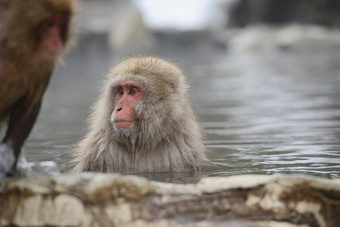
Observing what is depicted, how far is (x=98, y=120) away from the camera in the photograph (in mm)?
4973

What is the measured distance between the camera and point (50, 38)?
9.96 ft

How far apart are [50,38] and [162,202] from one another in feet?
3.47

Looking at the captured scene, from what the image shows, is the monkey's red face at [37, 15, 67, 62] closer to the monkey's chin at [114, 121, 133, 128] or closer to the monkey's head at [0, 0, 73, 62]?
the monkey's head at [0, 0, 73, 62]

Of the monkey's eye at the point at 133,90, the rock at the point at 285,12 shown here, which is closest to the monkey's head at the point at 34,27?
the monkey's eye at the point at 133,90

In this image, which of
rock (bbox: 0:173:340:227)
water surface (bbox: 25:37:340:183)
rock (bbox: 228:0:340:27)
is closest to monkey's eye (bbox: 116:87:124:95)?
water surface (bbox: 25:37:340:183)

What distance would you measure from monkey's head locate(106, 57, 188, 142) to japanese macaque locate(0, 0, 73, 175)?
4.73 ft

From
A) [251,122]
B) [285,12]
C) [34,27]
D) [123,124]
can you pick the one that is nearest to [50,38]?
[34,27]

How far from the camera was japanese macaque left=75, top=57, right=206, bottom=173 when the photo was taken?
4746 mm

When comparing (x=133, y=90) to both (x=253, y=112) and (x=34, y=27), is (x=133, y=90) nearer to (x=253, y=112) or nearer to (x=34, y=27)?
(x=34, y=27)

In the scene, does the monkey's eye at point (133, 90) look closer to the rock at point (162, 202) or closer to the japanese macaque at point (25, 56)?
the japanese macaque at point (25, 56)

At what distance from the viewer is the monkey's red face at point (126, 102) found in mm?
4586

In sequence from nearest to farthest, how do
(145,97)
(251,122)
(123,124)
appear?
(123,124), (145,97), (251,122)

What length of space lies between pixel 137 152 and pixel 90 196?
78.3 inches

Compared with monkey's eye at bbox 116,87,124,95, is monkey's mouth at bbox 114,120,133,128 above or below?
below
